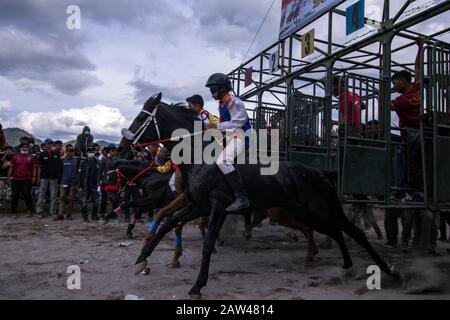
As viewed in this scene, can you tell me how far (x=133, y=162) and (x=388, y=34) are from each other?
20.5ft

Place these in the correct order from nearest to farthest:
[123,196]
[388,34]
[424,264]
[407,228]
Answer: [424,264], [388,34], [407,228], [123,196]

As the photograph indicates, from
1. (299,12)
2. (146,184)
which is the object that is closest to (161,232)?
(146,184)

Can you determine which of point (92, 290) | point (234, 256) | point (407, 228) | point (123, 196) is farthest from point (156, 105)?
point (123, 196)

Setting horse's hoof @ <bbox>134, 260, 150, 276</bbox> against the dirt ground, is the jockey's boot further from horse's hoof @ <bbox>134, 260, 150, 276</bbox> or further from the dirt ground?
horse's hoof @ <bbox>134, 260, 150, 276</bbox>

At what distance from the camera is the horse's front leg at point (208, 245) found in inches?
176

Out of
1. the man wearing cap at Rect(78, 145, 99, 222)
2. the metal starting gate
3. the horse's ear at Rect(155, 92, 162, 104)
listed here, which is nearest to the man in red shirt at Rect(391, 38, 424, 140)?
the metal starting gate

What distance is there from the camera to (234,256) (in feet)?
23.0

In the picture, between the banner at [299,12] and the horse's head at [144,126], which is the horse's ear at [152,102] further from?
the banner at [299,12]

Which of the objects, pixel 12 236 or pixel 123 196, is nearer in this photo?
pixel 12 236

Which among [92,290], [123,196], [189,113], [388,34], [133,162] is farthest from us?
[123,196]

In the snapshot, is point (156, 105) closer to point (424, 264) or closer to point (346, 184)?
point (346, 184)

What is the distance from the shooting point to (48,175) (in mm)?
11844

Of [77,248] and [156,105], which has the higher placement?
[156,105]

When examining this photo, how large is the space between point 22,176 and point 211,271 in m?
8.32
